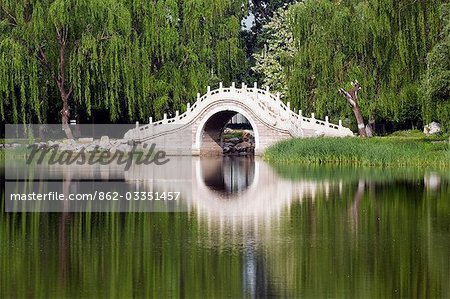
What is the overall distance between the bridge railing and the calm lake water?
1545cm

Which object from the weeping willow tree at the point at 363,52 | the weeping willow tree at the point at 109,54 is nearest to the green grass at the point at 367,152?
the weeping willow tree at the point at 363,52

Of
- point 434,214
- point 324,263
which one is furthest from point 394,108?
point 324,263

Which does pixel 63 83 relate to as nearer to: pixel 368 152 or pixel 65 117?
pixel 65 117

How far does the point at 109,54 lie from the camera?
→ 4044 centimetres

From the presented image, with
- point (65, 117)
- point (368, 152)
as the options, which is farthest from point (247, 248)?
point (65, 117)

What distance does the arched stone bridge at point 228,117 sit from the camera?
40.2 metres

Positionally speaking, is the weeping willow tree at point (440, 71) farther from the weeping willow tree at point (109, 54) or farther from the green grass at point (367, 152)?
the weeping willow tree at point (109, 54)

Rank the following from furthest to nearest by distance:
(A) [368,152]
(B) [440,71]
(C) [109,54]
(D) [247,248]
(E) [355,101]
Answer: (C) [109,54] → (E) [355,101] → (A) [368,152] → (B) [440,71] → (D) [247,248]

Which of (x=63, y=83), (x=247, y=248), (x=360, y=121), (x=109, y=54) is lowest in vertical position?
(x=247, y=248)

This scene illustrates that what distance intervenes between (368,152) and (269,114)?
10.2 metres

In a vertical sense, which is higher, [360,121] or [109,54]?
[109,54]

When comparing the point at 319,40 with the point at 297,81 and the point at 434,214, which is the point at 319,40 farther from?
the point at 434,214

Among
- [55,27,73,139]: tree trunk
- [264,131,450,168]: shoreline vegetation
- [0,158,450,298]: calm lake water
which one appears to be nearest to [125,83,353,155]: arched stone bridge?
[55,27,73,139]: tree trunk

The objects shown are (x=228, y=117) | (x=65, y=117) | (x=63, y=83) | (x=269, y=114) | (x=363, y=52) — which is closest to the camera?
(x=363, y=52)
